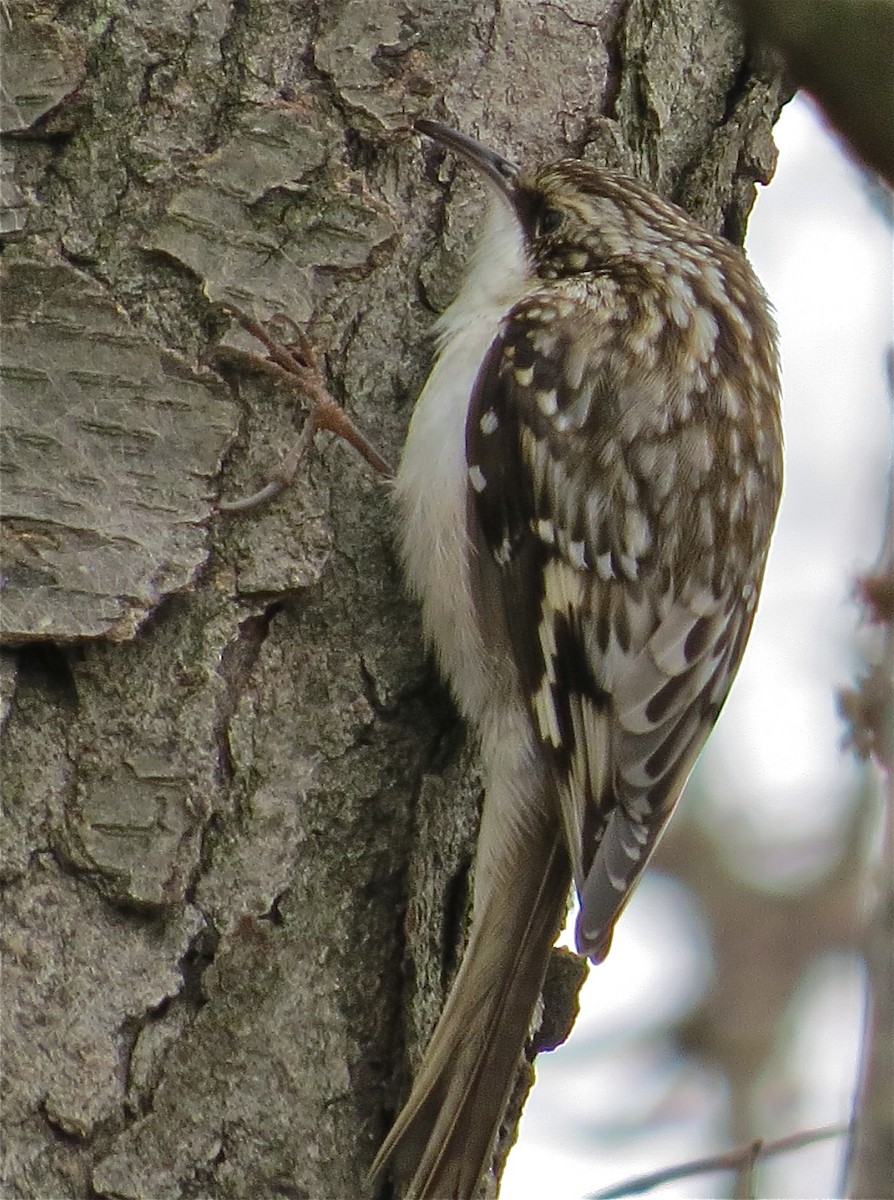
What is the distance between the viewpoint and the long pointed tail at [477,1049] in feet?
5.93

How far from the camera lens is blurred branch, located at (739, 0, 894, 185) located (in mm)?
1461

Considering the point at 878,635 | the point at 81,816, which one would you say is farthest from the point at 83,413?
the point at 878,635

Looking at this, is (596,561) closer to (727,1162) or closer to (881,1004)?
(727,1162)

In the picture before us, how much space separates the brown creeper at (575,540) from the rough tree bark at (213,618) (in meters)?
0.06

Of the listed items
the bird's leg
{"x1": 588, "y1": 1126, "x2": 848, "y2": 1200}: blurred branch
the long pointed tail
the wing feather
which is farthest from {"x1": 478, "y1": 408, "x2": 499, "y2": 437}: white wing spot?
{"x1": 588, "y1": 1126, "x2": 848, "y2": 1200}: blurred branch

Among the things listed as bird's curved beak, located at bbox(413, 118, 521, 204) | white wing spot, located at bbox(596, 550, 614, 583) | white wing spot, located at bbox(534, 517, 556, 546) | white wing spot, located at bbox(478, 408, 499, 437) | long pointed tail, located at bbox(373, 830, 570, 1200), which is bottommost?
long pointed tail, located at bbox(373, 830, 570, 1200)

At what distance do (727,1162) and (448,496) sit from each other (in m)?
0.90

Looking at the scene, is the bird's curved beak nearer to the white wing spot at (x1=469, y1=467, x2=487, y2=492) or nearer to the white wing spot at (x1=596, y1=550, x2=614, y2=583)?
the white wing spot at (x1=469, y1=467, x2=487, y2=492)

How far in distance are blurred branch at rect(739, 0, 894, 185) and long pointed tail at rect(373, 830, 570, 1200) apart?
0.95 metres

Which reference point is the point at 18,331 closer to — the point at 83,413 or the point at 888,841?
the point at 83,413

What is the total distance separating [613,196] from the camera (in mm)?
2182

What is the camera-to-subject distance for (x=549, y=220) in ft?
7.30

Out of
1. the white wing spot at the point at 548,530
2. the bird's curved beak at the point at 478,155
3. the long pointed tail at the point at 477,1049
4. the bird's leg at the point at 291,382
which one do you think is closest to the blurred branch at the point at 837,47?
the bird's curved beak at the point at 478,155

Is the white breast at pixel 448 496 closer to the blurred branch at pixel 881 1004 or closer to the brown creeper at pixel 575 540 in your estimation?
the brown creeper at pixel 575 540
